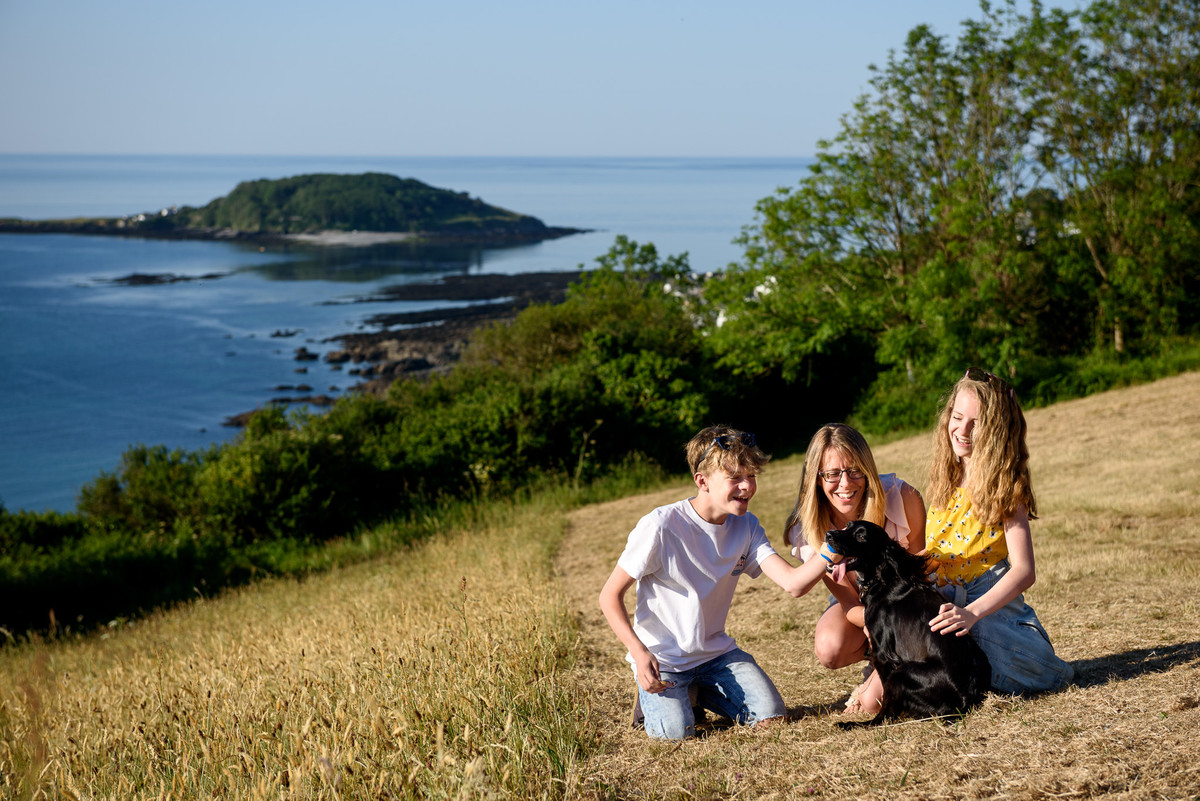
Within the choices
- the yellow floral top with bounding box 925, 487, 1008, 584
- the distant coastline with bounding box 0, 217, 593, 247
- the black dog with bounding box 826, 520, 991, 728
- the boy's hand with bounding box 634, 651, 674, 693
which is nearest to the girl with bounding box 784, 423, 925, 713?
the yellow floral top with bounding box 925, 487, 1008, 584

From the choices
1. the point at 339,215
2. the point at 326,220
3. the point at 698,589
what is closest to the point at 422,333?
the point at 698,589

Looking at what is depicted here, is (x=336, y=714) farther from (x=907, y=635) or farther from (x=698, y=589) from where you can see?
A: (x=907, y=635)

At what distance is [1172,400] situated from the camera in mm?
16047

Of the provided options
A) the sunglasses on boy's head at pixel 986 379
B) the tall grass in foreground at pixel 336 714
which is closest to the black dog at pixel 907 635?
the sunglasses on boy's head at pixel 986 379

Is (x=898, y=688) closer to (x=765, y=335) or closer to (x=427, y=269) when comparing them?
(x=765, y=335)

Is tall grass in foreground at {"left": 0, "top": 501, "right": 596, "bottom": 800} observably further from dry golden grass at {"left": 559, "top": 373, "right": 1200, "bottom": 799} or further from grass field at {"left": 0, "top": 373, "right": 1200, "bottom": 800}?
dry golden grass at {"left": 559, "top": 373, "right": 1200, "bottom": 799}

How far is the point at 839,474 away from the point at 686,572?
822 mm

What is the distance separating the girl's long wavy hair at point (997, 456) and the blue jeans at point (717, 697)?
1.27 m

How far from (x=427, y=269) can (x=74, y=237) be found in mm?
87896

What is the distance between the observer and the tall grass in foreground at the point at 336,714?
3404 millimetres

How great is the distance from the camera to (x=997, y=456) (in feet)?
12.6

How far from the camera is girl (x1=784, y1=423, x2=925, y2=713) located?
400cm

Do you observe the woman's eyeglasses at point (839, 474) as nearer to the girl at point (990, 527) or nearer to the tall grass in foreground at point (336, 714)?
the girl at point (990, 527)

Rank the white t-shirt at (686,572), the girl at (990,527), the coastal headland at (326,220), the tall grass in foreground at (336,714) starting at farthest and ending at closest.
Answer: the coastal headland at (326,220)
the white t-shirt at (686,572)
the girl at (990,527)
the tall grass in foreground at (336,714)
